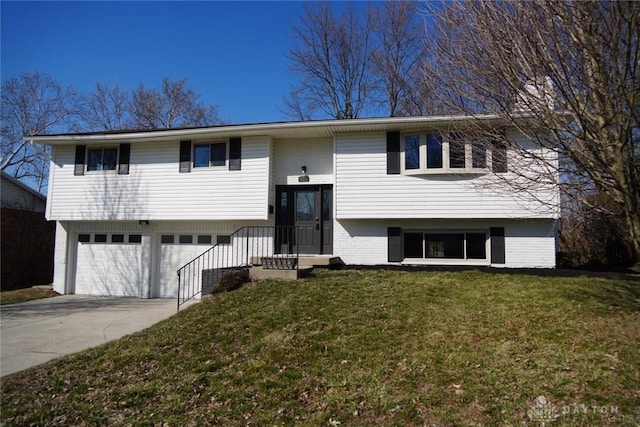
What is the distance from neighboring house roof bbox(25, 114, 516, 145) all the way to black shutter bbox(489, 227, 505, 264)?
3249 millimetres

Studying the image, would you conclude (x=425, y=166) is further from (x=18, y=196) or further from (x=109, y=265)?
(x=18, y=196)

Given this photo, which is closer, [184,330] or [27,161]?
[184,330]

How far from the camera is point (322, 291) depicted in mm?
8172

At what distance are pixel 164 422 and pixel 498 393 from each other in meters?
3.75

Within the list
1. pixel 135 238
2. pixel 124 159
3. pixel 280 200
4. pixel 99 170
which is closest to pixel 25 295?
pixel 135 238

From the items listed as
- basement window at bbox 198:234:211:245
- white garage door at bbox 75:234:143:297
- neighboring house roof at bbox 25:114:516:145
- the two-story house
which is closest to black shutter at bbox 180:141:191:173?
the two-story house

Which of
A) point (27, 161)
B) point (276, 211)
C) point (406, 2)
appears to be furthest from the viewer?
point (27, 161)

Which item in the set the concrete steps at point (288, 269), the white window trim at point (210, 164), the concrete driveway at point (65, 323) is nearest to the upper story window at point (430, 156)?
the concrete steps at point (288, 269)

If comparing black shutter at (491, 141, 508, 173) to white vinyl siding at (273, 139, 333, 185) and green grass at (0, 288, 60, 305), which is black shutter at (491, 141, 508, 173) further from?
green grass at (0, 288, 60, 305)

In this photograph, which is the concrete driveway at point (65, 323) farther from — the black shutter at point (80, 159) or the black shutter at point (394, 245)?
the black shutter at point (394, 245)

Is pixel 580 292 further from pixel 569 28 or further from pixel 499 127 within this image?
pixel 569 28

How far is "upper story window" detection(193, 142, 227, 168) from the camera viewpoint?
40.1 feet

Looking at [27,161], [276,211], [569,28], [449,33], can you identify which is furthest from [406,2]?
[27,161]

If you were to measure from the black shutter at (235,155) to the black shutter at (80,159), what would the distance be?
543 cm
